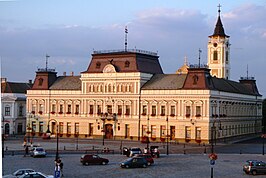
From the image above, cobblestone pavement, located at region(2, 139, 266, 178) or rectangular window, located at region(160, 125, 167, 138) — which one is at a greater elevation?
rectangular window, located at region(160, 125, 167, 138)

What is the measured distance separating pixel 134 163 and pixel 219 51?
189 feet

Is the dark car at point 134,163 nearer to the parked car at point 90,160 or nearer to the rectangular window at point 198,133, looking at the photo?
the parked car at point 90,160

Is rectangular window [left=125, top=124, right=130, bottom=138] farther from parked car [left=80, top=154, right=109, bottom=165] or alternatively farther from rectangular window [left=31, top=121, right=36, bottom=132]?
parked car [left=80, top=154, right=109, bottom=165]

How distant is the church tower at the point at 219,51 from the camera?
91625 millimetres

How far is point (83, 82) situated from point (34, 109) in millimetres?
9736

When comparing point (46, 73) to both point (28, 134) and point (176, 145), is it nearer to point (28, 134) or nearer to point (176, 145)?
point (28, 134)

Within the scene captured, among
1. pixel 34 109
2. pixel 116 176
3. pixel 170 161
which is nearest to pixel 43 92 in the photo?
pixel 34 109

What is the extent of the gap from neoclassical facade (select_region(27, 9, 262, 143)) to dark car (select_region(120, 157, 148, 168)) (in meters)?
26.8

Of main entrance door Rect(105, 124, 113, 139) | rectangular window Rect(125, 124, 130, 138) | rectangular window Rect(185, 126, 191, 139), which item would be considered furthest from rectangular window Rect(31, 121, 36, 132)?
rectangular window Rect(185, 126, 191, 139)

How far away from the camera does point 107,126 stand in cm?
7212

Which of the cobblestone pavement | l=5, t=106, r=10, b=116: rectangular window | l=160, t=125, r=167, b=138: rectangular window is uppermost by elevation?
l=5, t=106, r=10, b=116: rectangular window

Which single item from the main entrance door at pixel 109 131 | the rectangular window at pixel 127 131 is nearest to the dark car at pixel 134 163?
the rectangular window at pixel 127 131

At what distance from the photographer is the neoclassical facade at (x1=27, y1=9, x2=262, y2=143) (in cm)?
6562

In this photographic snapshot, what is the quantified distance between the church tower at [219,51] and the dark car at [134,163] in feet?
186
